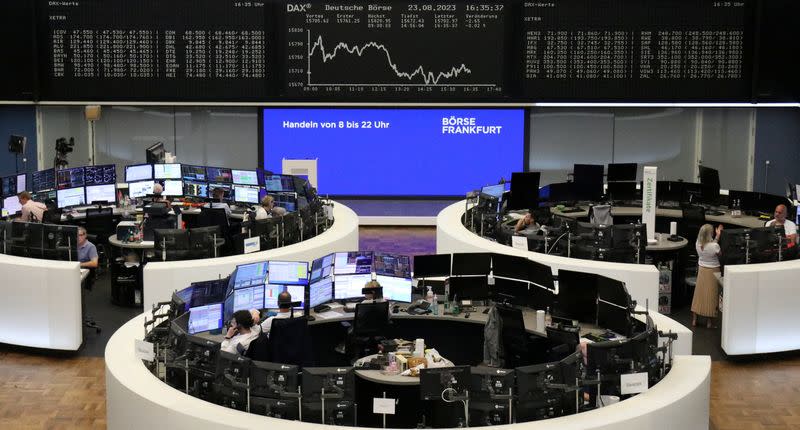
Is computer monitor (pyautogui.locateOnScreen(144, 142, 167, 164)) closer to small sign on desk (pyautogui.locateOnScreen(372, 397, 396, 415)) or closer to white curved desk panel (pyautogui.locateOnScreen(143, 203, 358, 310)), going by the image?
white curved desk panel (pyautogui.locateOnScreen(143, 203, 358, 310))

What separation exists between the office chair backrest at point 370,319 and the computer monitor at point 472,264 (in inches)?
44.0

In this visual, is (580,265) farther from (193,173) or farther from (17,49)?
(17,49)

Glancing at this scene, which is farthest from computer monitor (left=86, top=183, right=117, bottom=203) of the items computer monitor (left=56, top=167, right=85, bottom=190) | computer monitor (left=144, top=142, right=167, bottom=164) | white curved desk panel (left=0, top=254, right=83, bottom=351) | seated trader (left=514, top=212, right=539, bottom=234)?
seated trader (left=514, top=212, right=539, bottom=234)

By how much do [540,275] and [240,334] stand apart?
9.65 ft

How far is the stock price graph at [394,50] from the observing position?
17.5 m

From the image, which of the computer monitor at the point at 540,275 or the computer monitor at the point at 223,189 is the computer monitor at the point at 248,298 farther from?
the computer monitor at the point at 223,189

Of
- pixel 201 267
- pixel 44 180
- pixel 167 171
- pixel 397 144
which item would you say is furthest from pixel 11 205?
pixel 397 144

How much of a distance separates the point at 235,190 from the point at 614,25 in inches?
252

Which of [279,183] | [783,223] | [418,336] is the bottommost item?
[418,336]

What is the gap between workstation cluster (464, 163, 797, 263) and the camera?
1283 cm

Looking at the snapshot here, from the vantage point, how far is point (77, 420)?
988cm

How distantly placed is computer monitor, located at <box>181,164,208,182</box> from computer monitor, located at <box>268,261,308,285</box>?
21.8 ft

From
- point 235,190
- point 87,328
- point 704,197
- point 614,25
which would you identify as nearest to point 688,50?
point 614,25

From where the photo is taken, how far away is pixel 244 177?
55.4 feet
